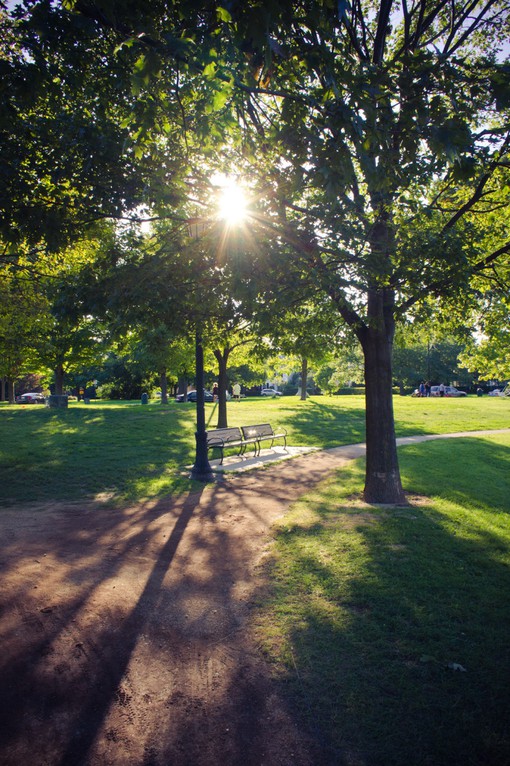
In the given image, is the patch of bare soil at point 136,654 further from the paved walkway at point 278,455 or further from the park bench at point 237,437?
the park bench at point 237,437

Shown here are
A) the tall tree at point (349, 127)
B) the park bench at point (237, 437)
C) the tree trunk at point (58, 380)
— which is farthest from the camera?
the tree trunk at point (58, 380)

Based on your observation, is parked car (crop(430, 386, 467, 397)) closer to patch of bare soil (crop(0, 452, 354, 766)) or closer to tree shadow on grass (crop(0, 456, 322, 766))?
patch of bare soil (crop(0, 452, 354, 766))

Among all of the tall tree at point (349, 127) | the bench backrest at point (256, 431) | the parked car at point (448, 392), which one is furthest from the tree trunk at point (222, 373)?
the parked car at point (448, 392)

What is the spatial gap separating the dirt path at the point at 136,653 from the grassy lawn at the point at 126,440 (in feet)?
10.9

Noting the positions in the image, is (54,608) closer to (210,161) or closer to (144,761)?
(144,761)

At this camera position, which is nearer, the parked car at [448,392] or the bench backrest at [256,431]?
the bench backrest at [256,431]

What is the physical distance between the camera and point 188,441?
17109mm

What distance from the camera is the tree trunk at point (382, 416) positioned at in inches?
341

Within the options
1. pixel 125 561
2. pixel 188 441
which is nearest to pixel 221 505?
pixel 125 561

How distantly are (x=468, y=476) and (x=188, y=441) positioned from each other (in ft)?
31.1

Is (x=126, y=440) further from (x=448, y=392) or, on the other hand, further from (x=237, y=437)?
(x=448, y=392)

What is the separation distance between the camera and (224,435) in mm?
13664

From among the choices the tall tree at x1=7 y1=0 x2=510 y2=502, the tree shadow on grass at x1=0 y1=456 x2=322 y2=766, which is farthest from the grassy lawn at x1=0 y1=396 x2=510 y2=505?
the tall tree at x1=7 y1=0 x2=510 y2=502

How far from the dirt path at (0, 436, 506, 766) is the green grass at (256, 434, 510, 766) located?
0.97 ft
